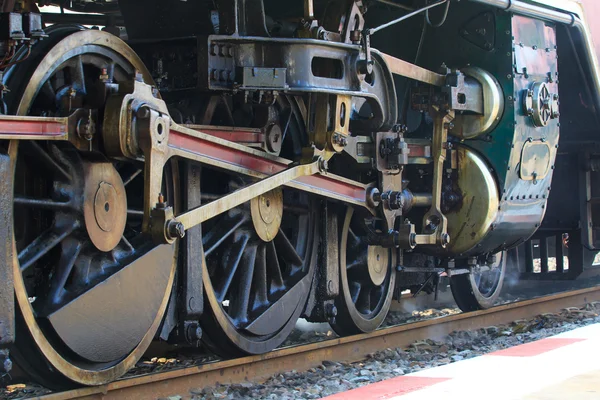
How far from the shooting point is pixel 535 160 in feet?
25.6

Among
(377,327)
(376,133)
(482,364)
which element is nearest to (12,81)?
(482,364)

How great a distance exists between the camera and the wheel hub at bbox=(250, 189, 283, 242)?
5.83 m

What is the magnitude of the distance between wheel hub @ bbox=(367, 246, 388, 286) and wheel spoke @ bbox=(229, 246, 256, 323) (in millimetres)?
1412

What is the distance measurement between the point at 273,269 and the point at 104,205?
181 cm

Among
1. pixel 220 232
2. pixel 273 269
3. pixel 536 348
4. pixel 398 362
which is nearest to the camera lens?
pixel 536 348

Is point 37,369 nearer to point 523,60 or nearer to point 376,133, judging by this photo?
point 376,133

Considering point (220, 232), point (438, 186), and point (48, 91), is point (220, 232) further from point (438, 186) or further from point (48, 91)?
point (438, 186)

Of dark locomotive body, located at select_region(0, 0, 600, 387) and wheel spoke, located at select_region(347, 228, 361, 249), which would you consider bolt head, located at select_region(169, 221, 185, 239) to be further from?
wheel spoke, located at select_region(347, 228, 361, 249)

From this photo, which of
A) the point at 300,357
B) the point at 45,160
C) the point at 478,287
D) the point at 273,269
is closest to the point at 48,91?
the point at 45,160

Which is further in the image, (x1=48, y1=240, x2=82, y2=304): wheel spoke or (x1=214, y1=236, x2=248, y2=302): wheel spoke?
(x1=214, y1=236, x2=248, y2=302): wheel spoke

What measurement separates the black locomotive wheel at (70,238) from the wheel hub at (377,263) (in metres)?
2.48

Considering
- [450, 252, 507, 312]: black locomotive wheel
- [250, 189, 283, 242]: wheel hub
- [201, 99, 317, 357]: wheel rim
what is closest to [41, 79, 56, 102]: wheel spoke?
[201, 99, 317, 357]: wheel rim

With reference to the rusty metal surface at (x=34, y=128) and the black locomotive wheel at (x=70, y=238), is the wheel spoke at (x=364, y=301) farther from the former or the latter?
the rusty metal surface at (x=34, y=128)

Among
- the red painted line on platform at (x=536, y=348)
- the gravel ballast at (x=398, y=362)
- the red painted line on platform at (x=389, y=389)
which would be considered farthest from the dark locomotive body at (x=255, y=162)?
the red painted line on platform at (x=536, y=348)
